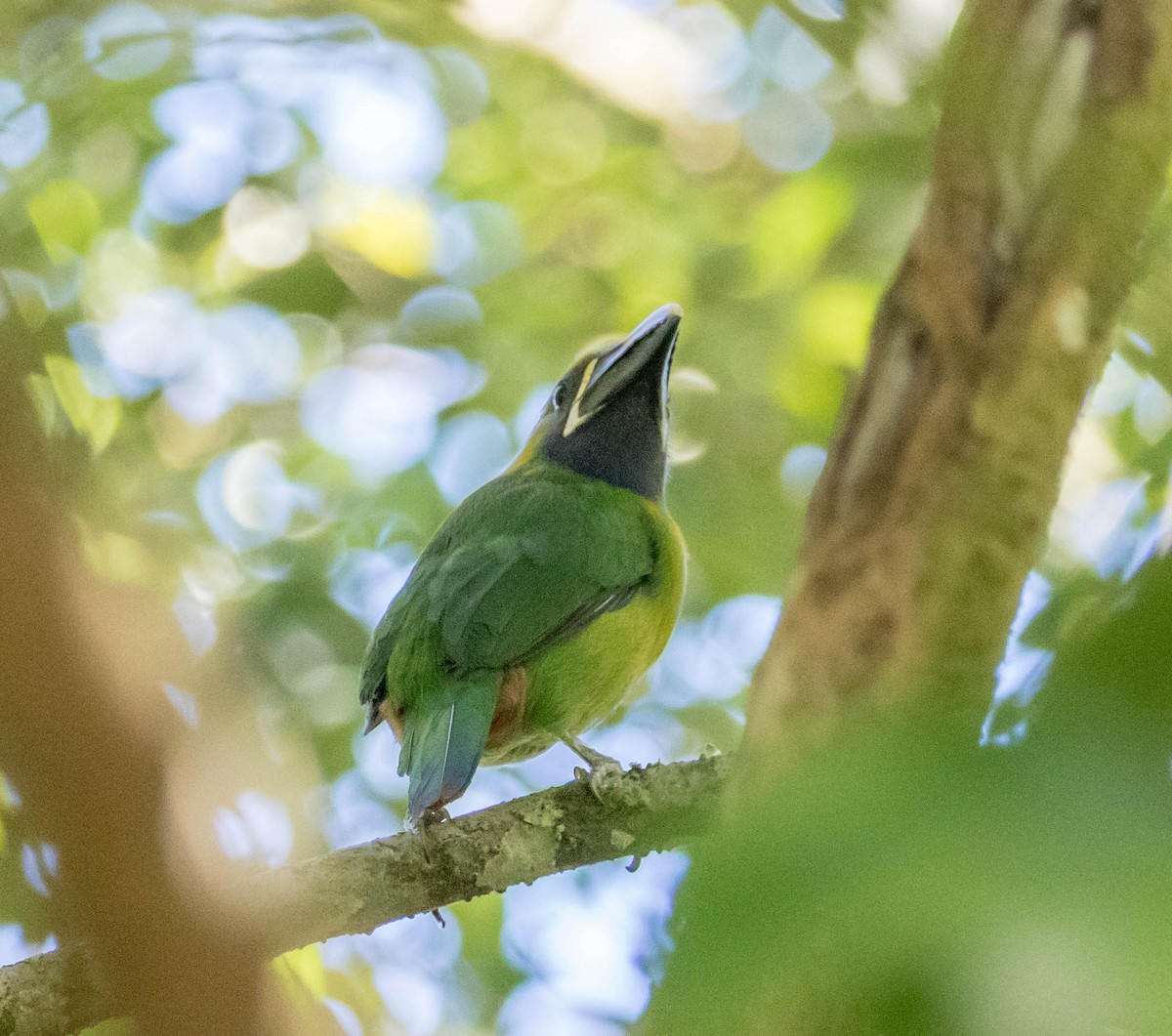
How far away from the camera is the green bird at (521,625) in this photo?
383 cm

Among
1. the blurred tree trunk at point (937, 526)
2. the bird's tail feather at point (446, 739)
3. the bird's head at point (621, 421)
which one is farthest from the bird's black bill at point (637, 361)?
the blurred tree trunk at point (937, 526)

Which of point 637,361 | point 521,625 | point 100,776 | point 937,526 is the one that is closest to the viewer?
point 100,776

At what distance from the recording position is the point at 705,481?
6.54 meters

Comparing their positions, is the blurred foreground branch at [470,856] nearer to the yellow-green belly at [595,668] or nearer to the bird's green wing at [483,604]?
the bird's green wing at [483,604]

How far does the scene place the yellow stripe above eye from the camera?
17.4ft

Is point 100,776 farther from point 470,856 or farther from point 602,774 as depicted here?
point 602,774

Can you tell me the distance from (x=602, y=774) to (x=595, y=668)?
0.56 m

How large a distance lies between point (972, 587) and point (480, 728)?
173cm

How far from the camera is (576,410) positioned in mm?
5320

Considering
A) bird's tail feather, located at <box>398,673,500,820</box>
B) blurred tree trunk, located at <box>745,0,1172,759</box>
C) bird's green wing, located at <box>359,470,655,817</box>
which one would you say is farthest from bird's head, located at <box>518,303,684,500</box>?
blurred tree trunk, located at <box>745,0,1172,759</box>

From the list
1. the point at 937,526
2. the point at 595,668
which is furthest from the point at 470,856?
the point at 937,526

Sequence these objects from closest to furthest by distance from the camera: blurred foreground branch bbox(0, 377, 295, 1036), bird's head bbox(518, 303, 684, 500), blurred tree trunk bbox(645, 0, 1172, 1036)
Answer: blurred foreground branch bbox(0, 377, 295, 1036), blurred tree trunk bbox(645, 0, 1172, 1036), bird's head bbox(518, 303, 684, 500)

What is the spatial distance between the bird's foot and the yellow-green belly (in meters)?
0.30

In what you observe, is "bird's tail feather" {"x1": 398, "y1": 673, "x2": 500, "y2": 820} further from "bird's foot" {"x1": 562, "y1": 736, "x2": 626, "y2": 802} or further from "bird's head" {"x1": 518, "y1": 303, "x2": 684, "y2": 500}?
"bird's head" {"x1": 518, "y1": 303, "x2": 684, "y2": 500}
